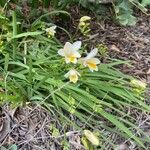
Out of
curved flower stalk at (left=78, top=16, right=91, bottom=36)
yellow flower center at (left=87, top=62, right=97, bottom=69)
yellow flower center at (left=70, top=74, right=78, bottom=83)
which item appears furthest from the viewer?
curved flower stalk at (left=78, top=16, right=91, bottom=36)

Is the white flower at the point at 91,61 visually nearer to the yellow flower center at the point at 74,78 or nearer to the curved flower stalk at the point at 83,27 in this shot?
the yellow flower center at the point at 74,78

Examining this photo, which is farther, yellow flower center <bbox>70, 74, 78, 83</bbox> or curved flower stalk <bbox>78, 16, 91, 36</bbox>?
curved flower stalk <bbox>78, 16, 91, 36</bbox>

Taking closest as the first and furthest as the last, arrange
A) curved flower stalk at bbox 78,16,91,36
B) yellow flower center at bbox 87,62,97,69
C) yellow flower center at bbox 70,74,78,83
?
yellow flower center at bbox 70,74,78,83
yellow flower center at bbox 87,62,97,69
curved flower stalk at bbox 78,16,91,36

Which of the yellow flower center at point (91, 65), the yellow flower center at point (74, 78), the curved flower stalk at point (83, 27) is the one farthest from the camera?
the curved flower stalk at point (83, 27)

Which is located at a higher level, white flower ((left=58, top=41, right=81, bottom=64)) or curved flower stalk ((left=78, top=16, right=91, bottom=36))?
white flower ((left=58, top=41, right=81, bottom=64))

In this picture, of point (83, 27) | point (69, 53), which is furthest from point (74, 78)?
point (83, 27)

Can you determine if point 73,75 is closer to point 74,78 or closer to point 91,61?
point 74,78

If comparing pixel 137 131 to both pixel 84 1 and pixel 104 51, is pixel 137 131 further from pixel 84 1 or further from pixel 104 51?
pixel 84 1

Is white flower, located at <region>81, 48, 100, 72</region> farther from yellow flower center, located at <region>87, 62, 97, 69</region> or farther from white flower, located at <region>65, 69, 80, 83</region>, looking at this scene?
white flower, located at <region>65, 69, 80, 83</region>

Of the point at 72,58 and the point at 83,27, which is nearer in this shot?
the point at 72,58

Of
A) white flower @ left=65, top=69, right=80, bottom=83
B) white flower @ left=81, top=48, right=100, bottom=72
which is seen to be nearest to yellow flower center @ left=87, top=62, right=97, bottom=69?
white flower @ left=81, top=48, right=100, bottom=72

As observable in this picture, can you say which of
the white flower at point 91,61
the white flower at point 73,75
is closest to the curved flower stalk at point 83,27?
the white flower at point 91,61
